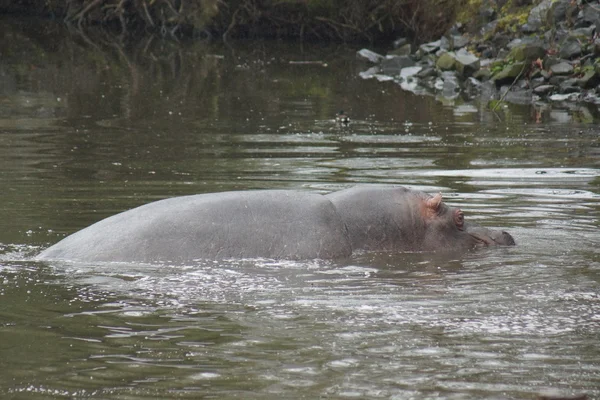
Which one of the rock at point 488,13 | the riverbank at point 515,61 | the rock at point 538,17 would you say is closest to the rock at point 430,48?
the riverbank at point 515,61

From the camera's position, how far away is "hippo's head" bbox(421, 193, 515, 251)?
26.1ft

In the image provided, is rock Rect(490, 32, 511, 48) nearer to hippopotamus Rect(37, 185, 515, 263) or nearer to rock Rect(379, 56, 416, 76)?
rock Rect(379, 56, 416, 76)

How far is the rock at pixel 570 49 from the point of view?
2012 cm

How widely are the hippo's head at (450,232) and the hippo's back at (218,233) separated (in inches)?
26.4

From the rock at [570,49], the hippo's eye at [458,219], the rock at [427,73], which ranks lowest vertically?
the hippo's eye at [458,219]

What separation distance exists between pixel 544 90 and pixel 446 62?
13.0 feet

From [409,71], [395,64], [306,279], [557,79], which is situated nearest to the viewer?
[306,279]

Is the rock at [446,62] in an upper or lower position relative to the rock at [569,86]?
upper

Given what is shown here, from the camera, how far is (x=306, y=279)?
271 inches

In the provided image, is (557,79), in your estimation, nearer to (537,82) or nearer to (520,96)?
(537,82)

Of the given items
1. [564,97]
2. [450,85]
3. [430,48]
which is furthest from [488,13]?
[564,97]

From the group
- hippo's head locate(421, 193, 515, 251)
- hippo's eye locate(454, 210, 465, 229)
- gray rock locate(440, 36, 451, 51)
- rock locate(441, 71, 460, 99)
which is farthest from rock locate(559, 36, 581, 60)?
hippo's eye locate(454, 210, 465, 229)

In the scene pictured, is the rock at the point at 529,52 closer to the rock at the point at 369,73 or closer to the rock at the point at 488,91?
the rock at the point at 488,91

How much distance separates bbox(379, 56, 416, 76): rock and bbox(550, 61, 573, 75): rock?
6.03 metres
